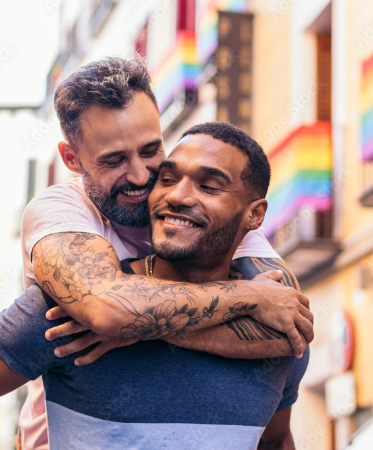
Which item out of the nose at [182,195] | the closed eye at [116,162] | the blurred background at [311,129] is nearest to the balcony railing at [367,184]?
the blurred background at [311,129]

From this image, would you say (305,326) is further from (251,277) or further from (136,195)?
(136,195)

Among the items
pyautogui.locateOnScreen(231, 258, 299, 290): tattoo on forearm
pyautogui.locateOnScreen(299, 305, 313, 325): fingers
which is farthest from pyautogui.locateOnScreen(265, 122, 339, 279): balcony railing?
pyautogui.locateOnScreen(299, 305, 313, 325): fingers

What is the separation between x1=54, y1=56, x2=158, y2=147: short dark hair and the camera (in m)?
3.62

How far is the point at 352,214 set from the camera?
890 centimetres

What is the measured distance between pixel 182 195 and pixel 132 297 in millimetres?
500

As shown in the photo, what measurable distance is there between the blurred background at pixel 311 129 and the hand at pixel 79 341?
157 inches

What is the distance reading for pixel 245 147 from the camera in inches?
135

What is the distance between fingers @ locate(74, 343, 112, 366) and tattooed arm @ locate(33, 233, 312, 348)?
0.34 feet

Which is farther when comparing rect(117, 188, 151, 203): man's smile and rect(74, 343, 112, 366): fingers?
rect(117, 188, 151, 203): man's smile

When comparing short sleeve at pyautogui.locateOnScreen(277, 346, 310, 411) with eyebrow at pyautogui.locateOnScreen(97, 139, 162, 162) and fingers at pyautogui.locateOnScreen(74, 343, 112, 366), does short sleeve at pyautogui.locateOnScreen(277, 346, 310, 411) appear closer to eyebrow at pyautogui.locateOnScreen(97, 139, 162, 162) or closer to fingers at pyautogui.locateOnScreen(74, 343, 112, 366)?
fingers at pyautogui.locateOnScreen(74, 343, 112, 366)

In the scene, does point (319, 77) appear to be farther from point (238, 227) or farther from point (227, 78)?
point (238, 227)

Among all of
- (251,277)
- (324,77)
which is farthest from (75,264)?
(324,77)

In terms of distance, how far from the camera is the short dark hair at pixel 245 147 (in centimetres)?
339

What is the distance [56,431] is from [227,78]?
→ 9.48 meters
